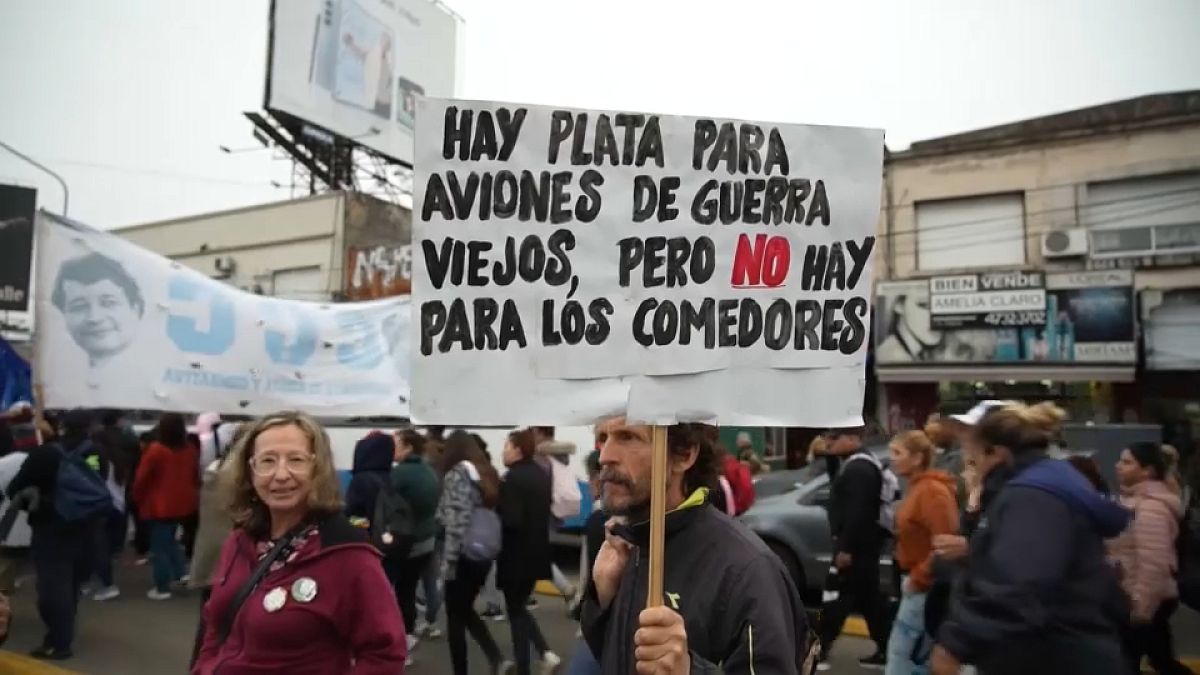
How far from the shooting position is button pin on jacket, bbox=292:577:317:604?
109 inches

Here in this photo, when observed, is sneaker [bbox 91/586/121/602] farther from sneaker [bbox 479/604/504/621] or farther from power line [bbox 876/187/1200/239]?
power line [bbox 876/187/1200/239]

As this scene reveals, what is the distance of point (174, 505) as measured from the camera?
9.07 meters

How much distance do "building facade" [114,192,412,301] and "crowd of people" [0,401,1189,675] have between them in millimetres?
18442

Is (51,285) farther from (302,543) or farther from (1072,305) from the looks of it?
(1072,305)

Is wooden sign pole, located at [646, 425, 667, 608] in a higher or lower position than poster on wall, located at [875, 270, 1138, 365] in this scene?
lower

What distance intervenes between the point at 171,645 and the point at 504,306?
6.42 meters

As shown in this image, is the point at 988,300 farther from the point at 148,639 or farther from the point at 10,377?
the point at 10,377

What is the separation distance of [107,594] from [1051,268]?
1622 centimetres

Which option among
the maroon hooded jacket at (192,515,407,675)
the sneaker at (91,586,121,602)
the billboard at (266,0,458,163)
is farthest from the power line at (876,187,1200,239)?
the maroon hooded jacket at (192,515,407,675)

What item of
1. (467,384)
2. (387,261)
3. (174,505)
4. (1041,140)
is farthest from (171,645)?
(387,261)

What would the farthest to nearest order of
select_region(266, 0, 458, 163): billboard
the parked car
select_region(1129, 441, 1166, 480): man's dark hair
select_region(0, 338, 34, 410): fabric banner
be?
select_region(266, 0, 458, 163): billboard
the parked car
select_region(0, 338, 34, 410): fabric banner
select_region(1129, 441, 1166, 480): man's dark hair

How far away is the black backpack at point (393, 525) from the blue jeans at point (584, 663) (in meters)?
3.80

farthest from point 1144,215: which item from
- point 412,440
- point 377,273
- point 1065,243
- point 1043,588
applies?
point 377,273

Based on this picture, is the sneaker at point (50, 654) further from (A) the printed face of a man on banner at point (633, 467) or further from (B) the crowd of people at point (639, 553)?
(A) the printed face of a man on banner at point (633, 467)
